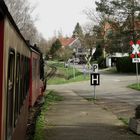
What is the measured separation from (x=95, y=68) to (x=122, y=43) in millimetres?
34952

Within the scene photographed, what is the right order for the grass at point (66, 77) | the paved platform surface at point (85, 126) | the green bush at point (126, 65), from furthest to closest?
the green bush at point (126, 65) → the grass at point (66, 77) → the paved platform surface at point (85, 126)

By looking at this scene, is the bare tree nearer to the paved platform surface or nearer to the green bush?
the green bush

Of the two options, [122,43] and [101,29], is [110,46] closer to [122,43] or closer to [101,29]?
[122,43]

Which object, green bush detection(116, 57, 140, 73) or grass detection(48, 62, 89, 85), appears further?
green bush detection(116, 57, 140, 73)

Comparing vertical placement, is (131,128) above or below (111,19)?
below

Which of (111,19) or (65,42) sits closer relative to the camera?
(111,19)

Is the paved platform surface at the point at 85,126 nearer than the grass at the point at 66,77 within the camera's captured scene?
Yes

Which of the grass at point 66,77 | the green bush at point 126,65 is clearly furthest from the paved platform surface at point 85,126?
the green bush at point 126,65

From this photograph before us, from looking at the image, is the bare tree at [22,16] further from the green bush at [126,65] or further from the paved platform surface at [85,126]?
the paved platform surface at [85,126]

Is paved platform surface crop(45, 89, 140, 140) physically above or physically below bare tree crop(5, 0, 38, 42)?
below

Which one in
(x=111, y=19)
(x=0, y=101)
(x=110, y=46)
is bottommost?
(x=0, y=101)

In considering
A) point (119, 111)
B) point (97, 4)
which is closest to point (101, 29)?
point (97, 4)

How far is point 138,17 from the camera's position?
55.6m

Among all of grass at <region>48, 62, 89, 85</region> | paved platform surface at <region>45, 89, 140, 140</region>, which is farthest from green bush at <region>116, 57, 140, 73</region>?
paved platform surface at <region>45, 89, 140, 140</region>
